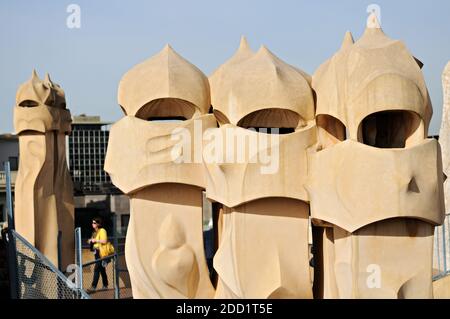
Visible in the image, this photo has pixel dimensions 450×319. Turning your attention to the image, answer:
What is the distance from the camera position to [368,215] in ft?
25.9

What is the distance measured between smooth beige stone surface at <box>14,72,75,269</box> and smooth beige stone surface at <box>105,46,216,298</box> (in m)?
4.84

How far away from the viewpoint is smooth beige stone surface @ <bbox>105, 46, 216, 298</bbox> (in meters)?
9.24

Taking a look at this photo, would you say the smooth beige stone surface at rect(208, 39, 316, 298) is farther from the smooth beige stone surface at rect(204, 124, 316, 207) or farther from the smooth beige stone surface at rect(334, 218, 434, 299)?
the smooth beige stone surface at rect(334, 218, 434, 299)

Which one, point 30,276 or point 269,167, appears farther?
point 30,276

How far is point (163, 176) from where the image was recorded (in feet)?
30.3

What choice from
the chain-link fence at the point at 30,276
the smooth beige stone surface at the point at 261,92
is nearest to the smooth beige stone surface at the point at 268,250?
the smooth beige stone surface at the point at 261,92

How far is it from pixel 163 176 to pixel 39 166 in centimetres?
543

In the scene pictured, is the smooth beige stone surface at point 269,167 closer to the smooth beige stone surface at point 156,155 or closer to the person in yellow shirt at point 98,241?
the smooth beige stone surface at point 156,155

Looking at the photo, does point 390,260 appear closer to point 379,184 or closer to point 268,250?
point 379,184

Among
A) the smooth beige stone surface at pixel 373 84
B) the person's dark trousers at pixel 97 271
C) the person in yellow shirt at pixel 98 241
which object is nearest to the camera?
the smooth beige stone surface at pixel 373 84

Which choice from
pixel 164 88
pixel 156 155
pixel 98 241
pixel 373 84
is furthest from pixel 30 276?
pixel 373 84

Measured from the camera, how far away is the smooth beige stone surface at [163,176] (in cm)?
924

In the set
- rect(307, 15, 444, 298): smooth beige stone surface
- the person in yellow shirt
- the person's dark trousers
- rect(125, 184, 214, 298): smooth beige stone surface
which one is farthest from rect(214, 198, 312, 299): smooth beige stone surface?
the person's dark trousers

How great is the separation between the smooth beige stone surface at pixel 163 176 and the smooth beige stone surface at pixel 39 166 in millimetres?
4840
